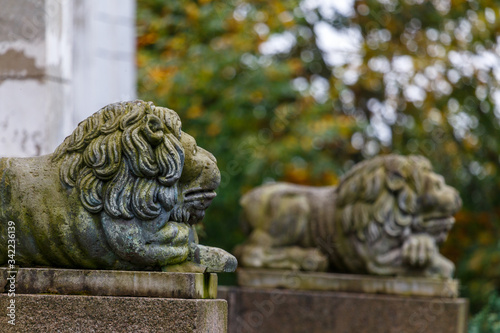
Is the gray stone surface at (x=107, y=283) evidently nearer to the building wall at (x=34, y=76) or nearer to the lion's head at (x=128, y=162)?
the lion's head at (x=128, y=162)

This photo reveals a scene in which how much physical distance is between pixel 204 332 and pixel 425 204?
13.2 feet

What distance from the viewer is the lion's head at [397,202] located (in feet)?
27.3

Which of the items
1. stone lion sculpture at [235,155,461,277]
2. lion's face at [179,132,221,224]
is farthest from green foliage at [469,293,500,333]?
lion's face at [179,132,221,224]

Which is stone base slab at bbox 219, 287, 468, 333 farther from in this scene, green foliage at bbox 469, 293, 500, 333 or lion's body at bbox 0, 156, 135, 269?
lion's body at bbox 0, 156, 135, 269

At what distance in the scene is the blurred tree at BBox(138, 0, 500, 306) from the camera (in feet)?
45.5

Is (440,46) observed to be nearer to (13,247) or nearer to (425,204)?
(425,204)

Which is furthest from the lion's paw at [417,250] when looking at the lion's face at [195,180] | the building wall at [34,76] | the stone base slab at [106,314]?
the stone base slab at [106,314]

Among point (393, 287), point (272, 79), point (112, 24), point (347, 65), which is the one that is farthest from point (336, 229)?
point (347, 65)

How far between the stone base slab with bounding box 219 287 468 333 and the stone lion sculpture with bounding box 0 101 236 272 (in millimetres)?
3555

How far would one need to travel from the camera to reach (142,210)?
479cm

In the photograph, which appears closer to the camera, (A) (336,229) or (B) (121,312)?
(B) (121,312)

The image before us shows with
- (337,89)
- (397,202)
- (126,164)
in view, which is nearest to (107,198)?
(126,164)

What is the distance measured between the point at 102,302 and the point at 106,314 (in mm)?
61

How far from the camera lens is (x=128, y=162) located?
4.82 metres
